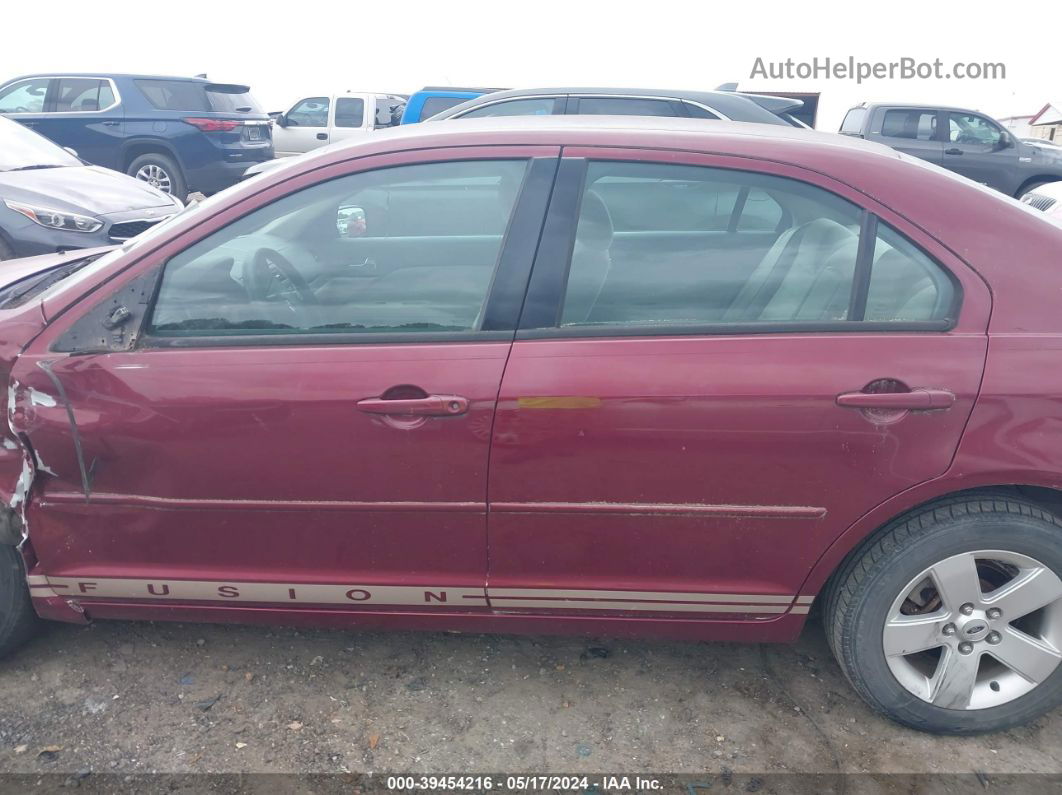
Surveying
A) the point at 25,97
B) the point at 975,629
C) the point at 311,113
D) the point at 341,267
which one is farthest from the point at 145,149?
the point at 975,629

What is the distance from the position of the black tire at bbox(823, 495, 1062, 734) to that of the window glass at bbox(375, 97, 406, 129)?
600 inches

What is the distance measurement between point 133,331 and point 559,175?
4.05 ft

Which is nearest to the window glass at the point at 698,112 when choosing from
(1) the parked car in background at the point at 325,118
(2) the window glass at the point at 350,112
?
(1) the parked car in background at the point at 325,118

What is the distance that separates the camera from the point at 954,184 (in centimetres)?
226

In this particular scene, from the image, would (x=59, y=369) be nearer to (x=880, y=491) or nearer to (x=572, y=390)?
(x=572, y=390)

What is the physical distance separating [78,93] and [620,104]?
708 centimetres

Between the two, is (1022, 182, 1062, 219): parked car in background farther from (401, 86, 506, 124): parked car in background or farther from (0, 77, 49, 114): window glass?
(0, 77, 49, 114): window glass

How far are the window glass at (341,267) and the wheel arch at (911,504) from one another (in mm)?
1157

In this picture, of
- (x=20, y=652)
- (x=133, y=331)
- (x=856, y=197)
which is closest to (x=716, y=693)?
(x=856, y=197)

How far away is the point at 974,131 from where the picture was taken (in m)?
12.5

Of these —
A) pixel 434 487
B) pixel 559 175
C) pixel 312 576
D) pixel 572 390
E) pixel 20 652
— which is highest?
pixel 559 175

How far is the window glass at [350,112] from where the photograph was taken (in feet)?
55.2

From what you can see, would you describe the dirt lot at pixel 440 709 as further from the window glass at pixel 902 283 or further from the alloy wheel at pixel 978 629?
the window glass at pixel 902 283

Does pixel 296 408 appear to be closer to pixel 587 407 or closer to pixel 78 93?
pixel 587 407
